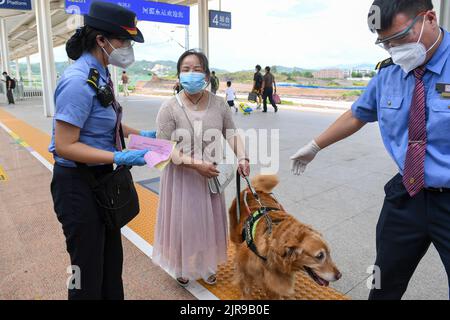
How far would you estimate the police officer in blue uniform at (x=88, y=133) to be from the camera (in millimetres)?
1662

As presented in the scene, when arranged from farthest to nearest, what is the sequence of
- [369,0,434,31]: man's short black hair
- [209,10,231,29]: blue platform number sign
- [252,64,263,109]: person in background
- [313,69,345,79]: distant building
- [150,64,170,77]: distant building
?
[150,64,170,77]: distant building → [313,69,345,79]: distant building → [252,64,263,109]: person in background → [209,10,231,29]: blue platform number sign → [369,0,434,31]: man's short black hair

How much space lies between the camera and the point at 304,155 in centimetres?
231

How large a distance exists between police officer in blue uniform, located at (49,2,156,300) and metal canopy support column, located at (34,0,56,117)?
11.7m

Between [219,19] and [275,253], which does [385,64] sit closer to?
[275,253]

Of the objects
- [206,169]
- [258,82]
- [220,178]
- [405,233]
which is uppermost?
[258,82]

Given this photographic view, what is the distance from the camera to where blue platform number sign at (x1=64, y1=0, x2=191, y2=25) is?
29.1 ft

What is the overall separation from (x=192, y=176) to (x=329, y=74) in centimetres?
3307

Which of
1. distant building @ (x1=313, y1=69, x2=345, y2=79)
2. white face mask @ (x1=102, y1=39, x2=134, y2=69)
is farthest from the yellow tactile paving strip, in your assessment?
distant building @ (x1=313, y1=69, x2=345, y2=79)

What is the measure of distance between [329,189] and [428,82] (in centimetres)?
328

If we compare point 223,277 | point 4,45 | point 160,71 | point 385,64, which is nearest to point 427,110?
point 385,64

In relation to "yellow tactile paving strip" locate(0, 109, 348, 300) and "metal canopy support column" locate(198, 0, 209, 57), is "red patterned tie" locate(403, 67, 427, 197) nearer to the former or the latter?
"yellow tactile paving strip" locate(0, 109, 348, 300)
